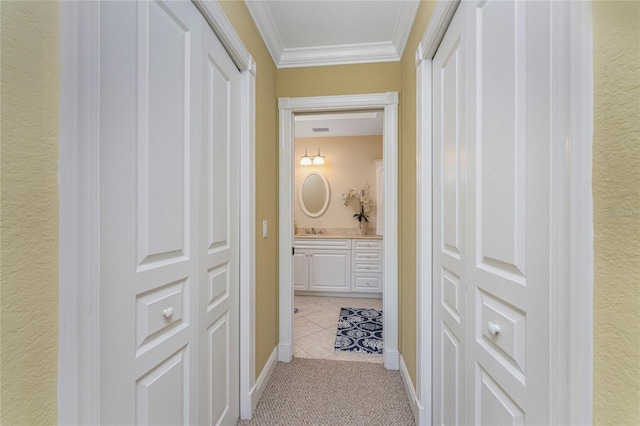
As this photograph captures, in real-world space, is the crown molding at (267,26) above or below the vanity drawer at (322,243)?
above

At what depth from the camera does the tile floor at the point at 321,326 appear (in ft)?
8.16

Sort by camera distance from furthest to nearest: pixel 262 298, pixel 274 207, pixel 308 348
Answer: pixel 308 348 < pixel 274 207 < pixel 262 298

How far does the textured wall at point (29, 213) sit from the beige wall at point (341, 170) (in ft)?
14.0

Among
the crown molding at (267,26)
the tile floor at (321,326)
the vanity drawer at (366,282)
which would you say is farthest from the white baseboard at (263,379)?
the crown molding at (267,26)

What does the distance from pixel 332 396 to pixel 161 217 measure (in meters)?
1.68

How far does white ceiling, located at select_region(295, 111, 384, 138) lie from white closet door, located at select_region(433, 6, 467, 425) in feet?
7.90

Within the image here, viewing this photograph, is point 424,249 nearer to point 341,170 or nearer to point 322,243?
point 322,243

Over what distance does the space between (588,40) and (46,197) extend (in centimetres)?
110

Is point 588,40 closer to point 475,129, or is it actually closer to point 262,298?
point 475,129

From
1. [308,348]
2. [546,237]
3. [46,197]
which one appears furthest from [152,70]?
[308,348]

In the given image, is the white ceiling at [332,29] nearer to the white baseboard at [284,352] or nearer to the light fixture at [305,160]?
the white baseboard at [284,352]

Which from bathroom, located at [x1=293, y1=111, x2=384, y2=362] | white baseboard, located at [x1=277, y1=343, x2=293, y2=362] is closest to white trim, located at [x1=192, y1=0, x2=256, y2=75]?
bathroom, located at [x1=293, y1=111, x2=384, y2=362]

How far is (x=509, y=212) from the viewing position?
83 cm

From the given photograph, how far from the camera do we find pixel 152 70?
0.91m
